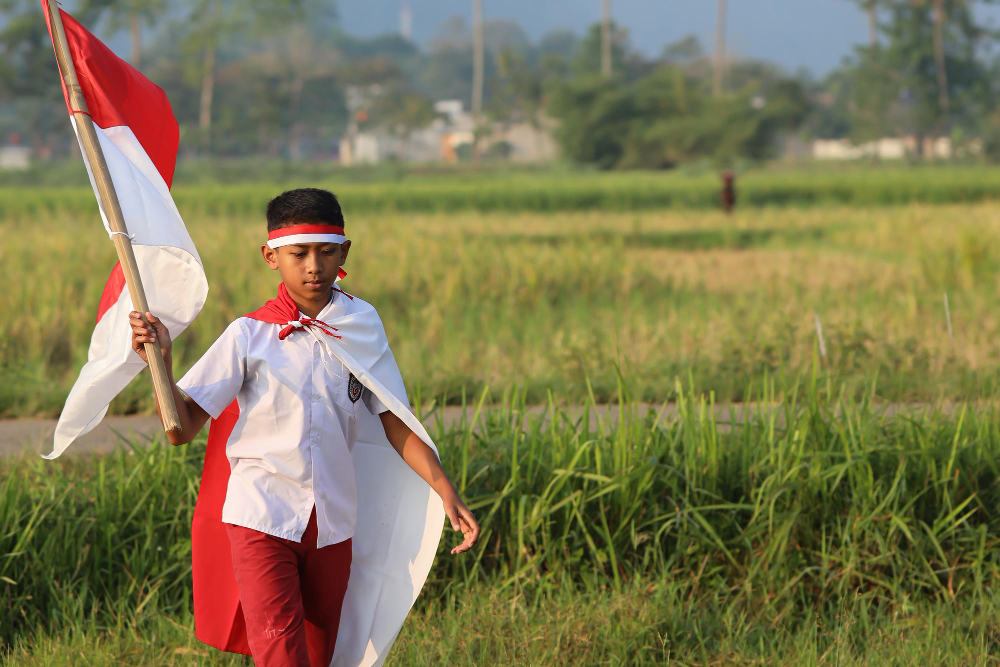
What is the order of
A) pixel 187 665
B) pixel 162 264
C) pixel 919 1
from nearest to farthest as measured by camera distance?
pixel 162 264
pixel 187 665
pixel 919 1

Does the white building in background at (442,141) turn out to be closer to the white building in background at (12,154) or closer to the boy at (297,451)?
the white building in background at (12,154)

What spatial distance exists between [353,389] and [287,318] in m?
0.21

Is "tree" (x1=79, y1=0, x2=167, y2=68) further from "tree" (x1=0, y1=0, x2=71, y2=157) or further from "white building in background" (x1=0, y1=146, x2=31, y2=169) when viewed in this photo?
"white building in background" (x1=0, y1=146, x2=31, y2=169)

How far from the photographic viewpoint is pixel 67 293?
8.48 meters

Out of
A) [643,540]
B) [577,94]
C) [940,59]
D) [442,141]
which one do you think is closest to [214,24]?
[577,94]

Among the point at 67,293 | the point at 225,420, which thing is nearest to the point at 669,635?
the point at 225,420

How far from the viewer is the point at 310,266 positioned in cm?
238

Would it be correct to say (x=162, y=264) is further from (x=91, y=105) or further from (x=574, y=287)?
(x=574, y=287)

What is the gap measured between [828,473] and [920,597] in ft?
1.63

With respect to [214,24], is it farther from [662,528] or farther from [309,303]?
[309,303]

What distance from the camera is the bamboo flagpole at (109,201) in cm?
220

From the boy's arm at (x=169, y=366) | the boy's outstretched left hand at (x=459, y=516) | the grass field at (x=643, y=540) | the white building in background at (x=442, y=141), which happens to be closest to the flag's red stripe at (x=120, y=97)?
the boy's arm at (x=169, y=366)

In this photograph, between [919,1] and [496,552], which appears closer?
[496,552]

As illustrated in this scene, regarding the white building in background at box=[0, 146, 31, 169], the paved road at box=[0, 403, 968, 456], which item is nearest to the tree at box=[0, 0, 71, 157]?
the white building in background at box=[0, 146, 31, 169]
